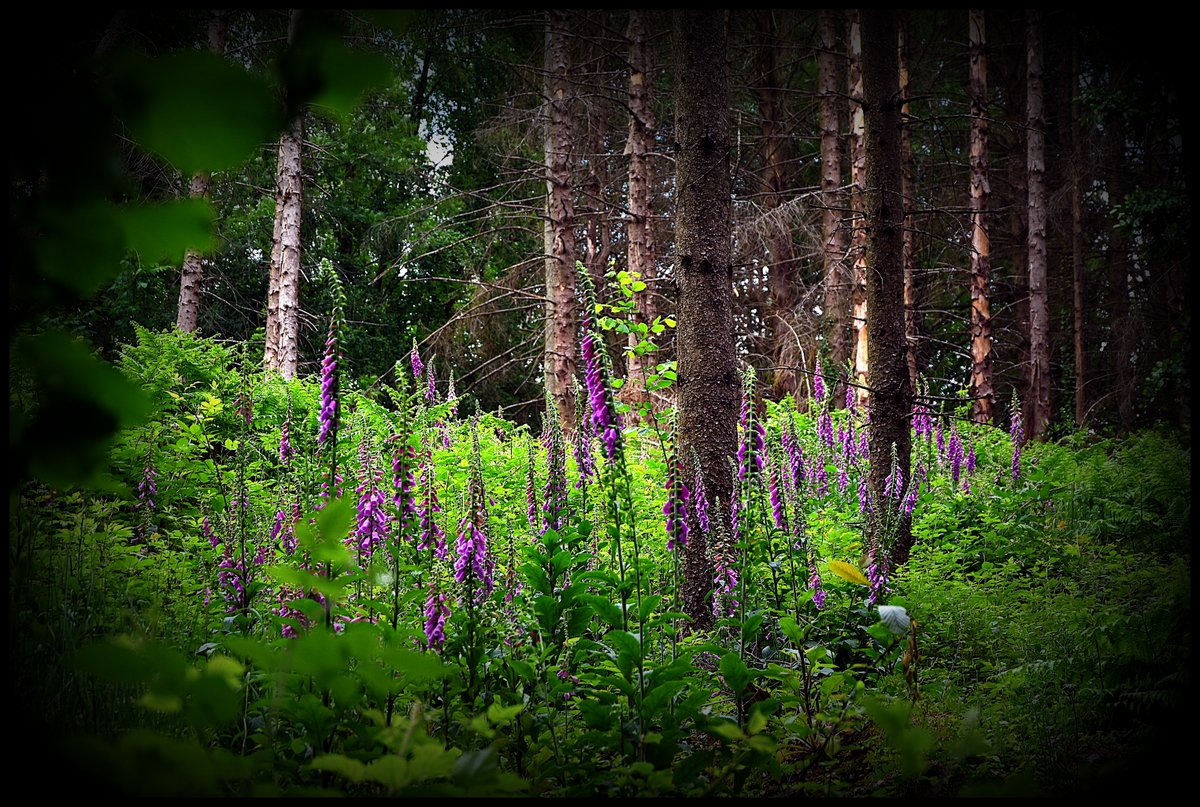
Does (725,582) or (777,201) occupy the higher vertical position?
(777,201)

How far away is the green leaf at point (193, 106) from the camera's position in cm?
73

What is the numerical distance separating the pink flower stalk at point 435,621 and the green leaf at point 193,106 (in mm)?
2627

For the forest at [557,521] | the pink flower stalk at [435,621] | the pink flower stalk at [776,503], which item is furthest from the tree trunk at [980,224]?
the pink flower stalk at [435,621]

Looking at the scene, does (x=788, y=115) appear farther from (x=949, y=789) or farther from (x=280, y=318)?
(x=949, y=789)

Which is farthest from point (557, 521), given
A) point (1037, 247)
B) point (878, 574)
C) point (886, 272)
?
point (1037, 247)

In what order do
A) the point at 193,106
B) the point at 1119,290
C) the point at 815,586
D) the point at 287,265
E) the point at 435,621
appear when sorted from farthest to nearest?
the point at 1119,290 → the point at 287,265 → the point at 815,586 → the point at 435,621 → the point at 193,106

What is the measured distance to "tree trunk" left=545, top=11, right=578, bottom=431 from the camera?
11391mm

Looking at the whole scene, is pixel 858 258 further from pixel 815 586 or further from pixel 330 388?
pixel 330 388

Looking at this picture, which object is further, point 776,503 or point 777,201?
point 777,201

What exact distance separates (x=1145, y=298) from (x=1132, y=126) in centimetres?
849

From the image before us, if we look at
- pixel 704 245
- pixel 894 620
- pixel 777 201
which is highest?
pixel 777 201

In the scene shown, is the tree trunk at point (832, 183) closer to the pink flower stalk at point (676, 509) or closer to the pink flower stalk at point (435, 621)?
the pink flower stalk at point (676, 509)

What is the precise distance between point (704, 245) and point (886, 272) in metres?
1.85

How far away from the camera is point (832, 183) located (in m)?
14.5
